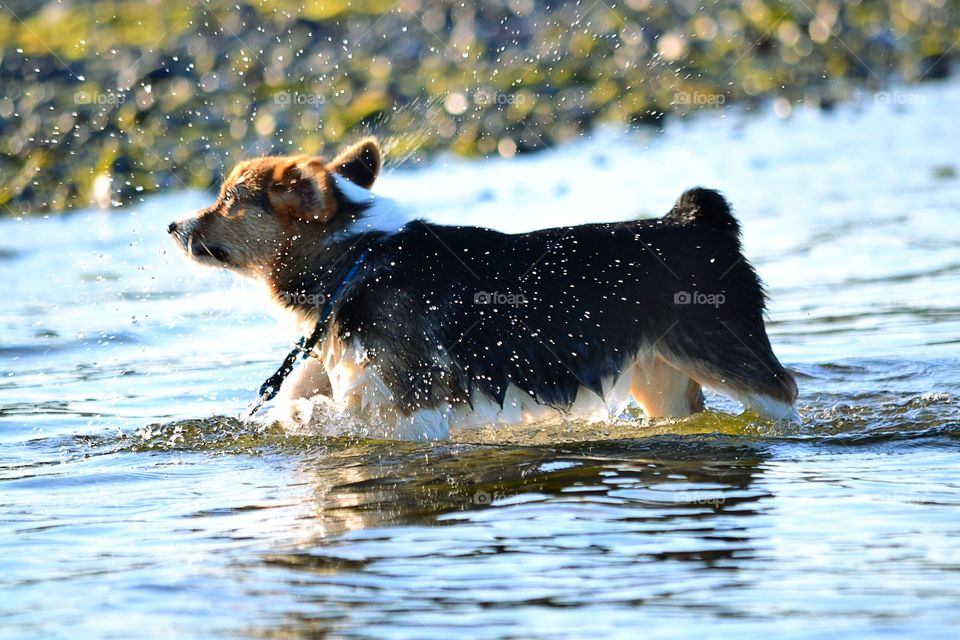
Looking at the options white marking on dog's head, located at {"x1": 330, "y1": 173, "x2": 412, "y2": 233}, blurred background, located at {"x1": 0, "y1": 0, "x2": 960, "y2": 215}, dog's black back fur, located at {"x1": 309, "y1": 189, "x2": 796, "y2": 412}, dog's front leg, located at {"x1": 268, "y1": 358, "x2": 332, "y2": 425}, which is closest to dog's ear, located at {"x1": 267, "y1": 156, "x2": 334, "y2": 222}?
white marking on dog's head, located at {"x1": 330, "y1": 173, "x2": 412, "y2": 233}

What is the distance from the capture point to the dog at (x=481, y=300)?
6.38 metres

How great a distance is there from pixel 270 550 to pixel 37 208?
10.5 metres

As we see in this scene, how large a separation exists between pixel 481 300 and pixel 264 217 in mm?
1152

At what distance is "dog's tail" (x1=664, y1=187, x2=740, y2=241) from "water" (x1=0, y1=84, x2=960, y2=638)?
960 mm

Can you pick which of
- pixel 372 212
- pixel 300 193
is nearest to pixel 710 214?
pixel 372 212

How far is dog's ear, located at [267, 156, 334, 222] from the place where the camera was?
258 inches

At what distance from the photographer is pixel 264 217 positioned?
22.0 ft

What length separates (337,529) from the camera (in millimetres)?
5113

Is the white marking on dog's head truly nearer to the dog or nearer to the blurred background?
the dog

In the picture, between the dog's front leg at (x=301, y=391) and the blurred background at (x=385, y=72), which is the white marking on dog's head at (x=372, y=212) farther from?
the blurred background at (x=385, y=72)

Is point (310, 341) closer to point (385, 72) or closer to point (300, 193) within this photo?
point (300, 193)

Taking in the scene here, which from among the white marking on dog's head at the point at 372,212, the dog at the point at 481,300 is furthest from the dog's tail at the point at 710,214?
the white marking on dog's head at the point at 372,212

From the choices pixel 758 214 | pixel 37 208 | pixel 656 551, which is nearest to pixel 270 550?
pixel 656 551

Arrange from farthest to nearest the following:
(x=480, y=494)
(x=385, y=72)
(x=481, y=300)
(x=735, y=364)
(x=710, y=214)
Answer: (x=385, y=72) < (x=710, y=214) < (x=735, y=364) < (x=481, y=300) < (x=480, y=494)
